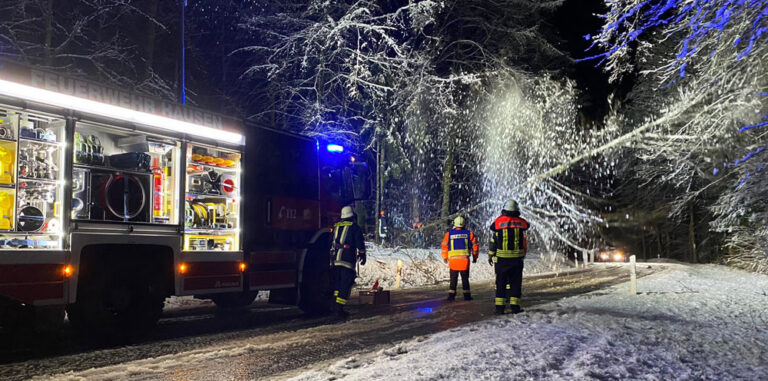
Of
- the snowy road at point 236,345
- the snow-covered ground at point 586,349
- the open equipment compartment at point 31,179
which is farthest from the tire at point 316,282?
the open equipment compartment at point 31,179

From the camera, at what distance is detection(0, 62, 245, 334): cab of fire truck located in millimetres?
6289

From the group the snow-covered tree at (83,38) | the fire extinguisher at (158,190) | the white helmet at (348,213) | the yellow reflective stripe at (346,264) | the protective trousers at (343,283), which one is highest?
the snow-covered tree at (83,38)

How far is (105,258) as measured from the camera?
7133 millimetres

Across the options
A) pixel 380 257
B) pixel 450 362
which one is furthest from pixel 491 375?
pixel 380 257

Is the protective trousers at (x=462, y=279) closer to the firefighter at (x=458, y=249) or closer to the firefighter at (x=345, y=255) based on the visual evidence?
the firefighter at (x=458, y=249)

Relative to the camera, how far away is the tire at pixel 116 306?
7043 mm

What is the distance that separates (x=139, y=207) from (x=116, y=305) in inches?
48.4

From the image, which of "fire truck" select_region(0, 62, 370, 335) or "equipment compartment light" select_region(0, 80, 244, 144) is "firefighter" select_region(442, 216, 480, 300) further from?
"equipment compartment light" select_region(0, 80, 244, 144)

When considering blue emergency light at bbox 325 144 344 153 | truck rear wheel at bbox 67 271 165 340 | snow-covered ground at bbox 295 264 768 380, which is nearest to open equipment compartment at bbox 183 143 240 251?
truck rear wheel at bbox 67 271 165 340

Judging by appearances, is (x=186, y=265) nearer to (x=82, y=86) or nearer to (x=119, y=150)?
(x=119, y=150)

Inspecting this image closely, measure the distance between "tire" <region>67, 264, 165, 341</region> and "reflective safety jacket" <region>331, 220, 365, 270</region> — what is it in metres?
3.00

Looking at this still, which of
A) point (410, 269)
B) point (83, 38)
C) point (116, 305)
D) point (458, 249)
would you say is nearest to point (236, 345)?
point (116, 305)

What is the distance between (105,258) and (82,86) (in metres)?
1.99

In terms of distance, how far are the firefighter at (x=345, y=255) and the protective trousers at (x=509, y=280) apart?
224cm
